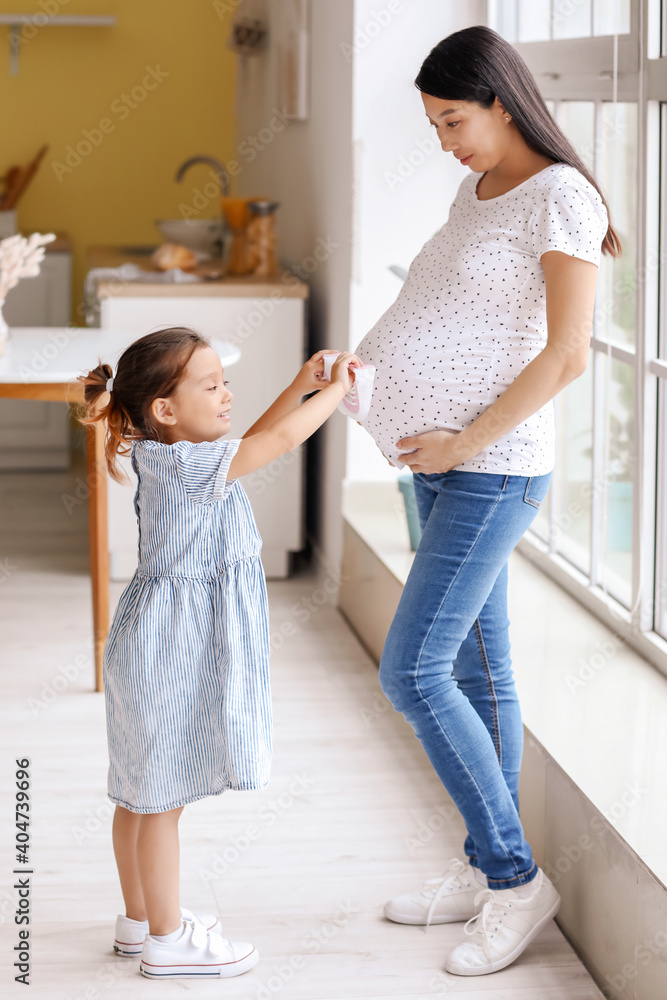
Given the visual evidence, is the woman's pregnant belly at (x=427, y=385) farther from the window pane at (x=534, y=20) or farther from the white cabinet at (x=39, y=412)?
the white cabinet at (x=39, y=412)

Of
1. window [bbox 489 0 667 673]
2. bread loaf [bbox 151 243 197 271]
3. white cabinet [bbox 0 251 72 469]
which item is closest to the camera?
window [bbox 489 0 667 673]

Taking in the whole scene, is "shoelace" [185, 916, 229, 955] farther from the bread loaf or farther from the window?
the bread loaf

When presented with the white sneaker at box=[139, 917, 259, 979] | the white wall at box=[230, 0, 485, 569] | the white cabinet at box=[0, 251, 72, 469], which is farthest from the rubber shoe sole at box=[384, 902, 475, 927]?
the white cabinet at box=[0, 251, 72, 469]

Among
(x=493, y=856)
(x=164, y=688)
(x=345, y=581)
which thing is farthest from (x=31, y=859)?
(x=345, y=581)

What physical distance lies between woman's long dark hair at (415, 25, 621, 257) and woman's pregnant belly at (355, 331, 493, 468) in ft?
0.76

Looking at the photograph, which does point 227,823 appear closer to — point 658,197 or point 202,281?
point 658,197

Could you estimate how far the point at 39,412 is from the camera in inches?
179

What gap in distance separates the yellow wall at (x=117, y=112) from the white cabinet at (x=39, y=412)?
37 centimetres

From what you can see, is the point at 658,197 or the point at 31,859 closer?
the point at 31,859

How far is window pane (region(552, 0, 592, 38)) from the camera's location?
2.28 m

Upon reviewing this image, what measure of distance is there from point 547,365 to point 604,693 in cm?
74

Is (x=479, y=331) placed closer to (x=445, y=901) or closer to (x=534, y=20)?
A: (x=445, y=901)

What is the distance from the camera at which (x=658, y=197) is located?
6.46 ft

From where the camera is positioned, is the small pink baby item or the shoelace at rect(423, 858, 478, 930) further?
the shoelace at rect(423, 858, 478, 930)
